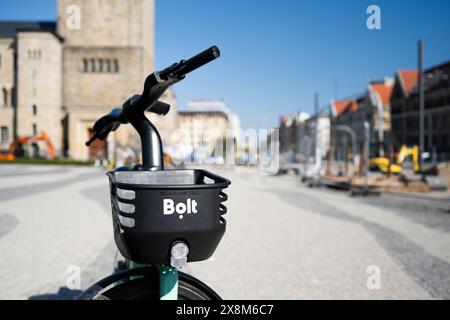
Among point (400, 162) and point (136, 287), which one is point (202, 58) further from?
point (400, 162)

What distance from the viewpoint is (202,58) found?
1262mm

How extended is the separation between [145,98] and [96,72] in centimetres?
4868

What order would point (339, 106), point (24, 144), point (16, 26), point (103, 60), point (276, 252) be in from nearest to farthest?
1. point (276, 252)
2. point (24, 144)
3. point (103, 60)
4. point (16, 26)
5. point (339, 106)

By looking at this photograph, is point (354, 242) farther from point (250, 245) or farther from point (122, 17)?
point (122, 17)

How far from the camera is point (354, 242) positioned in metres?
6.10

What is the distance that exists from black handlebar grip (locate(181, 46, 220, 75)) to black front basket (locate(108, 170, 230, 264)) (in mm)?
381

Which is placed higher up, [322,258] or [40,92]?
[40,92]

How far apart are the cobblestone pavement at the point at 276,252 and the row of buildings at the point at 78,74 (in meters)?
37.7

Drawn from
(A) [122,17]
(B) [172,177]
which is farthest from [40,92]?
(B) [172,177]

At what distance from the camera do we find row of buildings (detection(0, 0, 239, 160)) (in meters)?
45.2

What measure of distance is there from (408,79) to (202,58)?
7120 cm

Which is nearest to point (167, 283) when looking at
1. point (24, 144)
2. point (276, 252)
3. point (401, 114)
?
A: point (276, 252)

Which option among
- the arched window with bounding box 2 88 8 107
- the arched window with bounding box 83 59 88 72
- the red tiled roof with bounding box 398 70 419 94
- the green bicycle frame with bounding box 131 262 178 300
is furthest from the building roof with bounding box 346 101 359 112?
the green bicycle frame with bounding box 131 262 178 300
